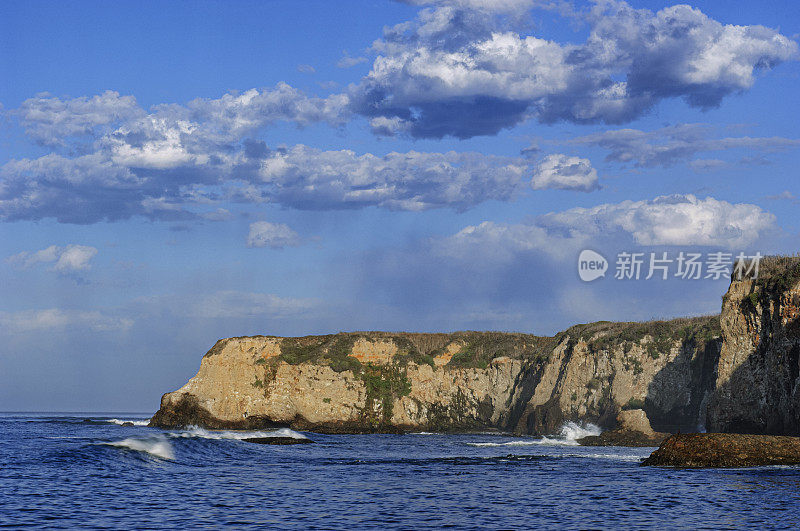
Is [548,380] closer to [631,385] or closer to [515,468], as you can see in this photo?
[631,385]

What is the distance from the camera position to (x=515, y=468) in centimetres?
3622

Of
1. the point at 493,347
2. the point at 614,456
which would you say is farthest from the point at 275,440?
the point at 493,347

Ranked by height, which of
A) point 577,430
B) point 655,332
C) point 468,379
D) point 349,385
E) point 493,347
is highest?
point 655,332

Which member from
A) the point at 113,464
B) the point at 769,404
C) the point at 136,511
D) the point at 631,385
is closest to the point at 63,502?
the point at 136,511

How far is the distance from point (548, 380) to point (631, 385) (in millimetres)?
11302

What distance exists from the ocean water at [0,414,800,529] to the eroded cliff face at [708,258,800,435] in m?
12.0

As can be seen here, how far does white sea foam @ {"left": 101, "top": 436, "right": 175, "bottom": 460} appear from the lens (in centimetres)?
3962

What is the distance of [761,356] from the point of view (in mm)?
48812

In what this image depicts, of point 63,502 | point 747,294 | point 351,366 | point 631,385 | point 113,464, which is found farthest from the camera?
point 351,366

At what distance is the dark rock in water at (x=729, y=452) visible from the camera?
3384 cm

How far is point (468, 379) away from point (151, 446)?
55871 mm

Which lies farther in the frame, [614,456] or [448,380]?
[448,380]

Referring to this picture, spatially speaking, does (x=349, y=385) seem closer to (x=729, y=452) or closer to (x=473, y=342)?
(x=473, y=342)

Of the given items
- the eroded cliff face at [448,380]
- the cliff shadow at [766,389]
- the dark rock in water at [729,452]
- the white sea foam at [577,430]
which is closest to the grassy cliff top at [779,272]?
the cliff shadow at [766,389]
